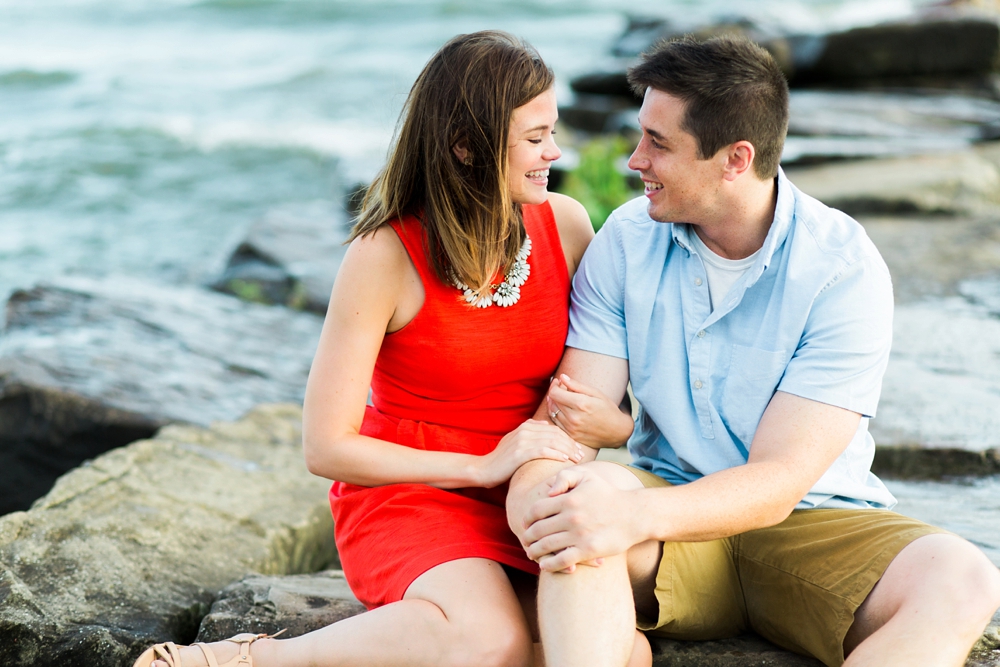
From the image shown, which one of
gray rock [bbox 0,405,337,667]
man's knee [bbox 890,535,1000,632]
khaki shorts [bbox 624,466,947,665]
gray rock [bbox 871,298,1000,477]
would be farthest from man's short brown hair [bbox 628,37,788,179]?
gray rock [bbox 0,405,337,667]

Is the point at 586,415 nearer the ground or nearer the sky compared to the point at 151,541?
nearer the sky

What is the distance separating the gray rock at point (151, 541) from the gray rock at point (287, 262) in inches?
104

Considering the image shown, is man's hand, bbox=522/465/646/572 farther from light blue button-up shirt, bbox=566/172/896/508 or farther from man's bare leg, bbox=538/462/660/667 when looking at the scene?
light blue button-up shirt, bbox=566/172/896/508

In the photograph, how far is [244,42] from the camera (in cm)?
2170

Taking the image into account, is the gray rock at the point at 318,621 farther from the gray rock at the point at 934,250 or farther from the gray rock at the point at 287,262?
the gray rock at the point at 287,262

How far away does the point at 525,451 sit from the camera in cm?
226

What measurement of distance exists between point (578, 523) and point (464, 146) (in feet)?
3.18

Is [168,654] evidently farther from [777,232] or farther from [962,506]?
[962,506]

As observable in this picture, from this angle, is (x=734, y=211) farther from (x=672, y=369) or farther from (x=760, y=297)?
(x=672, y=369)

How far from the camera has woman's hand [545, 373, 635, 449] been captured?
7.81 feet

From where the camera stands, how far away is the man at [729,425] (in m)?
1.98

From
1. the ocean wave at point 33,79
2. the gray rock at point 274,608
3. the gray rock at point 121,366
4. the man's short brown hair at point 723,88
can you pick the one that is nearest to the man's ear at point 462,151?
the man's short brown hair at point 723,88

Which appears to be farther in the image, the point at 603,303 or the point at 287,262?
the point at 287,262

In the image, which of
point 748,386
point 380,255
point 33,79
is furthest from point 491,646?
point 33,79
